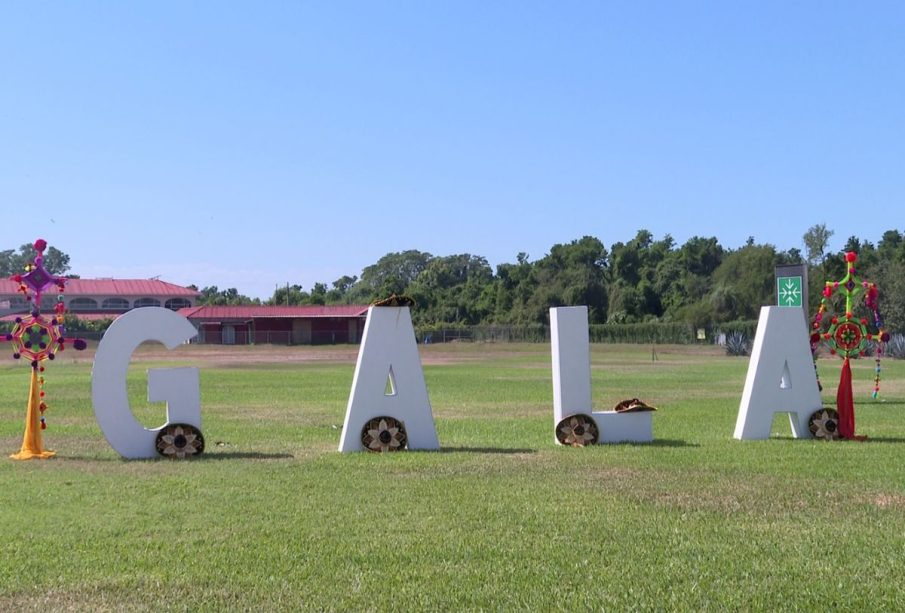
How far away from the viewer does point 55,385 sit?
114 feet

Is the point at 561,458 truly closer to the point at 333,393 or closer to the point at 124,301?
the point at 333,393

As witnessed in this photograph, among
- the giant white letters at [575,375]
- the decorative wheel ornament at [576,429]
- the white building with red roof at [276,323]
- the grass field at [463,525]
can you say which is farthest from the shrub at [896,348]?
the decorative wheel ornament at [576,429]

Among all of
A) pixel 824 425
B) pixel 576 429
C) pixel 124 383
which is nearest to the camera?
pixel 124 383

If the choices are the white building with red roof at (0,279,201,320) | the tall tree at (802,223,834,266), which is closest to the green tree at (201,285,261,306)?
the white building with red roof at (0,279,201,320)

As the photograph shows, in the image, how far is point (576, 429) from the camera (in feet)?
50.5

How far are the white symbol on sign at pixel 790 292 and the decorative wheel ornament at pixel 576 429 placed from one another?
13569 millimetres

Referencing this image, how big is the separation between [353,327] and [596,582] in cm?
9086

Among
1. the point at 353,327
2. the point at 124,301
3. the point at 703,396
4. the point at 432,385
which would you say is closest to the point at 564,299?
the point at 353,327

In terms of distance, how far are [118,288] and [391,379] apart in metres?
107

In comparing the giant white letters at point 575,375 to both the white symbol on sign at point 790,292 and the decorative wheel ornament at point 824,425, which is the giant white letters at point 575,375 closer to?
the decorative wheel ornament at point 824,425

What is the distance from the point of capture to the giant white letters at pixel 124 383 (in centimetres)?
1415

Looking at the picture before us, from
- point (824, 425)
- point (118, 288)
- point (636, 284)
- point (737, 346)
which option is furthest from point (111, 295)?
point (824, 425)

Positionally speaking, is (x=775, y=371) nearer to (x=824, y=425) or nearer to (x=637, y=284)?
(x=824, y=425)

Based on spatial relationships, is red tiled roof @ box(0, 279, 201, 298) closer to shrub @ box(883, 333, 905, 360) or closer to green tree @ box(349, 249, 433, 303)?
green tree @ box(349, 249, 433, 303)
